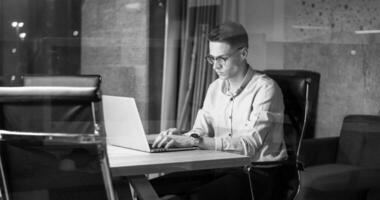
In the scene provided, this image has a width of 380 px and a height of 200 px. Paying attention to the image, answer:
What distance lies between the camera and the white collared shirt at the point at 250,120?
2752mm

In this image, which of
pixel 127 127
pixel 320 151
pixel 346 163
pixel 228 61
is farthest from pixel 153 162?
pixel 346 163

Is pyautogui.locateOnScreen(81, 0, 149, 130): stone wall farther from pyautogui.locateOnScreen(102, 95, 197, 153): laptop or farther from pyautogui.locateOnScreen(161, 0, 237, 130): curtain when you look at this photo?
pyautogui.locateOnScreen(102, 95, 197, 153): laptop

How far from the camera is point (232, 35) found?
288 cm

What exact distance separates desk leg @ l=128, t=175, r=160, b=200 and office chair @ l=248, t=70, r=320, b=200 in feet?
2.03

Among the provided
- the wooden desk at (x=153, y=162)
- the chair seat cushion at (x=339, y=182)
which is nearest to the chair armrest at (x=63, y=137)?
the wooden desk at (x=153, y=162)

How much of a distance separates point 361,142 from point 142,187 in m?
1.56

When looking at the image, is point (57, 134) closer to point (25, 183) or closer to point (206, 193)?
point (25, 183)

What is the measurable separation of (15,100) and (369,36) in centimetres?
209

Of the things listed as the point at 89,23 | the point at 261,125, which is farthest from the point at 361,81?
the point at 89,23

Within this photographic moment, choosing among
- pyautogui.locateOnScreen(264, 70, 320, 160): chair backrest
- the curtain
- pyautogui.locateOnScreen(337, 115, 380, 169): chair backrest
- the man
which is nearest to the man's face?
the man

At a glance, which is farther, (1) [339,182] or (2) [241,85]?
(1) [339,182]

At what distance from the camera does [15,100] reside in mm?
1853

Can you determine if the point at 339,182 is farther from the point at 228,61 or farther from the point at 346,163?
the point at 228,61

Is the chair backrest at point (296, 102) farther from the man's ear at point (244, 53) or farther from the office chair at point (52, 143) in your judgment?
the office chair at point (52, 143)
